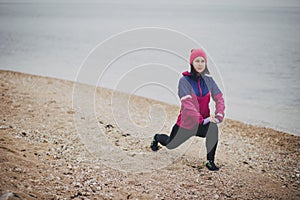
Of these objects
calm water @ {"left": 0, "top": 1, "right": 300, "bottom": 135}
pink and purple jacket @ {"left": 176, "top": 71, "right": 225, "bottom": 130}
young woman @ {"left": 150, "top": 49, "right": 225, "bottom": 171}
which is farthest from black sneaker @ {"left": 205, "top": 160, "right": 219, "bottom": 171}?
calm water @ {"left": 0, "top": 1, "right": 300, "bottom": 135}

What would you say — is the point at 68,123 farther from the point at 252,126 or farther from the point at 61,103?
the point at 252,126

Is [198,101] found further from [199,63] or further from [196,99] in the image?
[199,63]

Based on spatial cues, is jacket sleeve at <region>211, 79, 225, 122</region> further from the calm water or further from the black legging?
the calm water

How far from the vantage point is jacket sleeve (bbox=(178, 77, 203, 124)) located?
12.2ft

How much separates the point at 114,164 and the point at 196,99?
1.47m

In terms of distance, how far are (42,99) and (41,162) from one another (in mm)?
3228

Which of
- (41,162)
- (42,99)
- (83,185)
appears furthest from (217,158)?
(42,99)

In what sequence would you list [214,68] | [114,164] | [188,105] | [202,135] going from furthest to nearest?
[214,68], [114,164], [202,135], [188,105]

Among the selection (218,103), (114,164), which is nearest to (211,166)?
(218,103)

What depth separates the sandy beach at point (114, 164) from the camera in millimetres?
3250

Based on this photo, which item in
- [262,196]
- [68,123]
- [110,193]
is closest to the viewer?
[110,193]

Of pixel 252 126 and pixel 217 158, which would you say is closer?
pixel 217 158

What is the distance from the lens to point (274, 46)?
727 inches

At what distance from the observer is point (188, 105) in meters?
3.72
